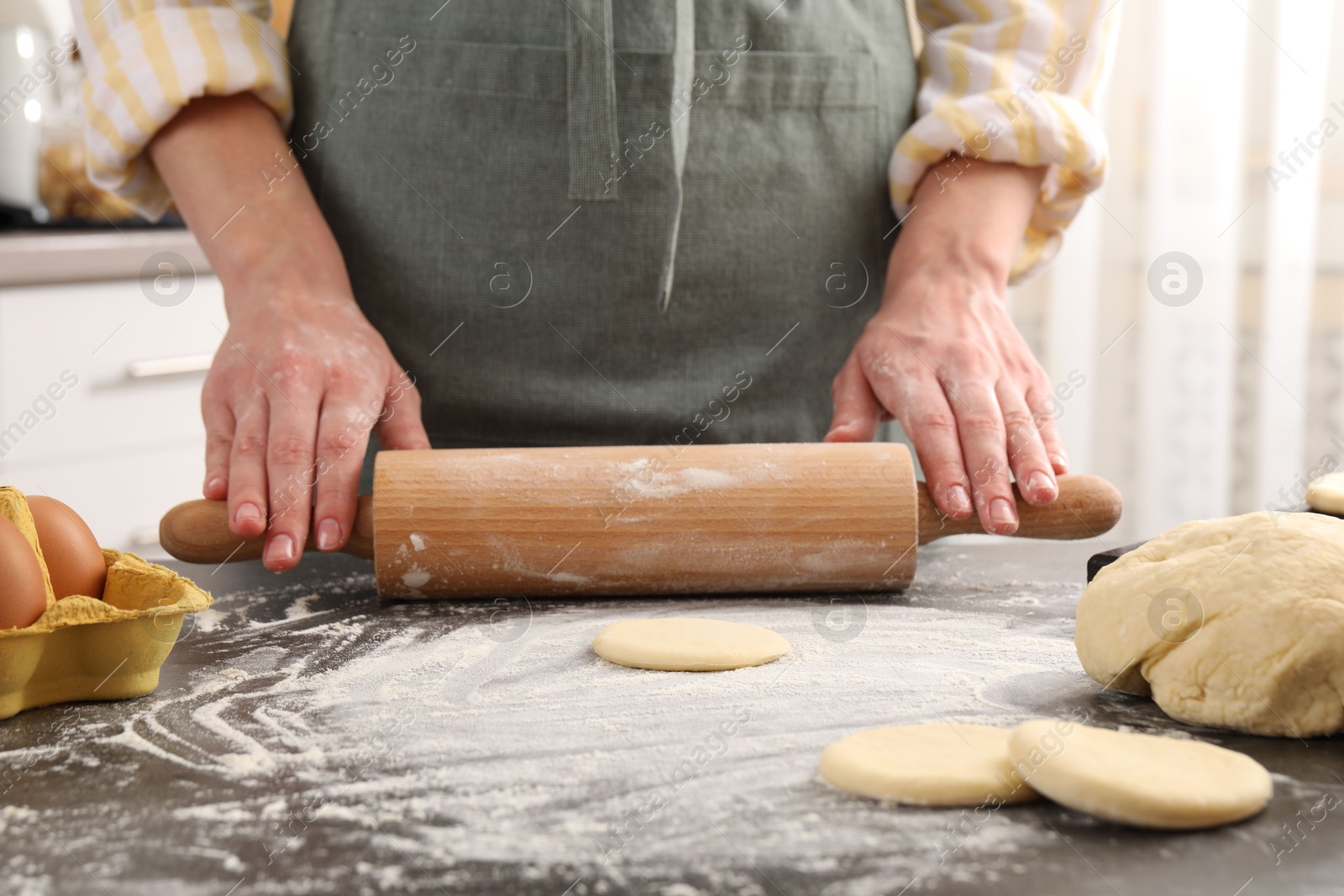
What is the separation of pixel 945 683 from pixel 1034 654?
3.8 inches

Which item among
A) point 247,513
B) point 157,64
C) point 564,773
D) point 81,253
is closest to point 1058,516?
point 564,773

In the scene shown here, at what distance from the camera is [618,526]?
36.7 inches

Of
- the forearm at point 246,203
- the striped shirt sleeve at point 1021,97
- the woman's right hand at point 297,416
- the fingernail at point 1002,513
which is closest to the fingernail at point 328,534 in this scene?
the woman's right hand at point 297,416

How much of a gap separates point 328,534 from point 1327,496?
81 cm

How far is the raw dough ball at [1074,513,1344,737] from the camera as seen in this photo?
638 millimetres

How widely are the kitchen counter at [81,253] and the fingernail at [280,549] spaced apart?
981 millimetres

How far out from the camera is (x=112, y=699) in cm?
72

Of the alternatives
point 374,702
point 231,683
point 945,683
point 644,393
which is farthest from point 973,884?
point 644,393

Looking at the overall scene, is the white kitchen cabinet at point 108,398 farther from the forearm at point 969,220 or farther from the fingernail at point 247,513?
the forearm at point 969,220

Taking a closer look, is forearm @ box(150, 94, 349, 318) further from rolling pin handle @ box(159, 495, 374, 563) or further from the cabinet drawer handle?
the cabinet drawer handle

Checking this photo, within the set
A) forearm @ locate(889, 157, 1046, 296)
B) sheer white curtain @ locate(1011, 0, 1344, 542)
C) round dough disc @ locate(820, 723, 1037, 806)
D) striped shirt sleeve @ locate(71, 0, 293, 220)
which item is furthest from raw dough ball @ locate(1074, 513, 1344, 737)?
sheer white curtain @ locate(1011, 0, 1344, 542)

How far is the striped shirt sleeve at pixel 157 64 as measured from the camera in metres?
1.11

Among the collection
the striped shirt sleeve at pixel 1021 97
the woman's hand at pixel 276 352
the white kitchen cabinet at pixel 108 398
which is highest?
the striped shirt sleeve at pixel 1021 97

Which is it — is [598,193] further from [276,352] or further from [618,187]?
[276,352]
